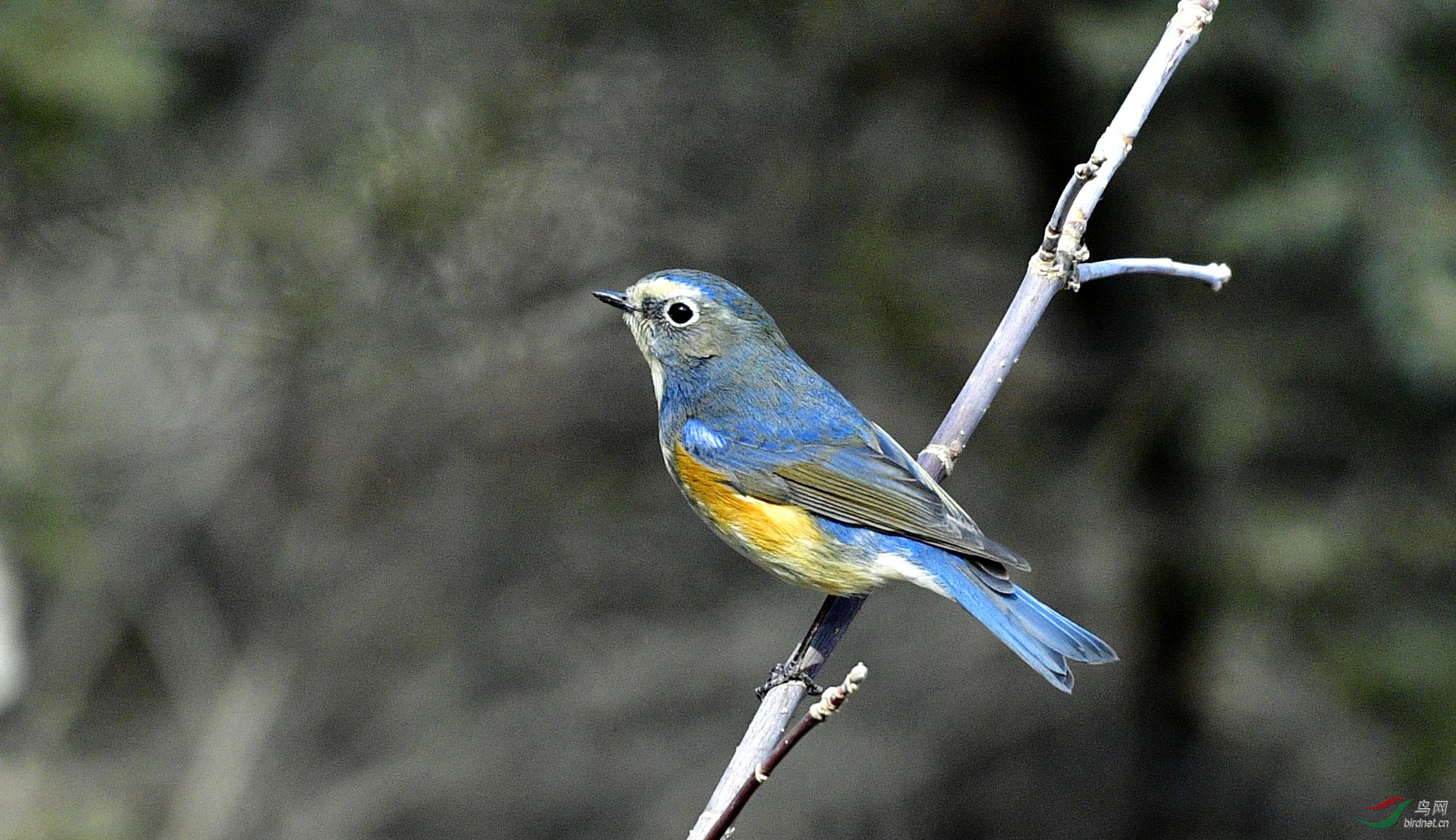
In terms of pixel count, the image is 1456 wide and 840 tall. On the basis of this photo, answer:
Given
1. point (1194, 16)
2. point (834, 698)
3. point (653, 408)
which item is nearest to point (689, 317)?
point (1194, 16)

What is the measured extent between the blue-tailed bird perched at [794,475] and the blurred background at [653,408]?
4.14ft

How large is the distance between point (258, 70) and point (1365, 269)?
10.6ft

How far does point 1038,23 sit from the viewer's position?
445 centimetres

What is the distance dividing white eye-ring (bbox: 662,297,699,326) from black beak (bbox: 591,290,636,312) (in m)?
0.09

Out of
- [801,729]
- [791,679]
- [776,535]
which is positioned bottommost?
[801,729]

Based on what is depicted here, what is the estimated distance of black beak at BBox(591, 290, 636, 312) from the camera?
3.27 metres

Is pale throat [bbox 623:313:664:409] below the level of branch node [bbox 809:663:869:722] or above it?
above

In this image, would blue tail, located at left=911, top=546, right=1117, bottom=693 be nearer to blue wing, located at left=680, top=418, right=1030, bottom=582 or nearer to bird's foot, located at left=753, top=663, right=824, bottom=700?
blue wing, located at left=680, top=418, right=1030, bottom=582

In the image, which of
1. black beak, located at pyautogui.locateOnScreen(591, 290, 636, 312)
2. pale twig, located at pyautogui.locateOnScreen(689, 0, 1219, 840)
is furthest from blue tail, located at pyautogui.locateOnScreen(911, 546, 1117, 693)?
black beak, located at pyautogui.locateOnScreen(591, 290, 636, 312)

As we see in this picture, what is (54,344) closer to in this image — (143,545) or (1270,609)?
(143,545)

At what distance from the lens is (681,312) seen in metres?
3.33

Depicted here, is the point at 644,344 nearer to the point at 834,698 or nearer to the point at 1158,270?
the point at 1158,270
